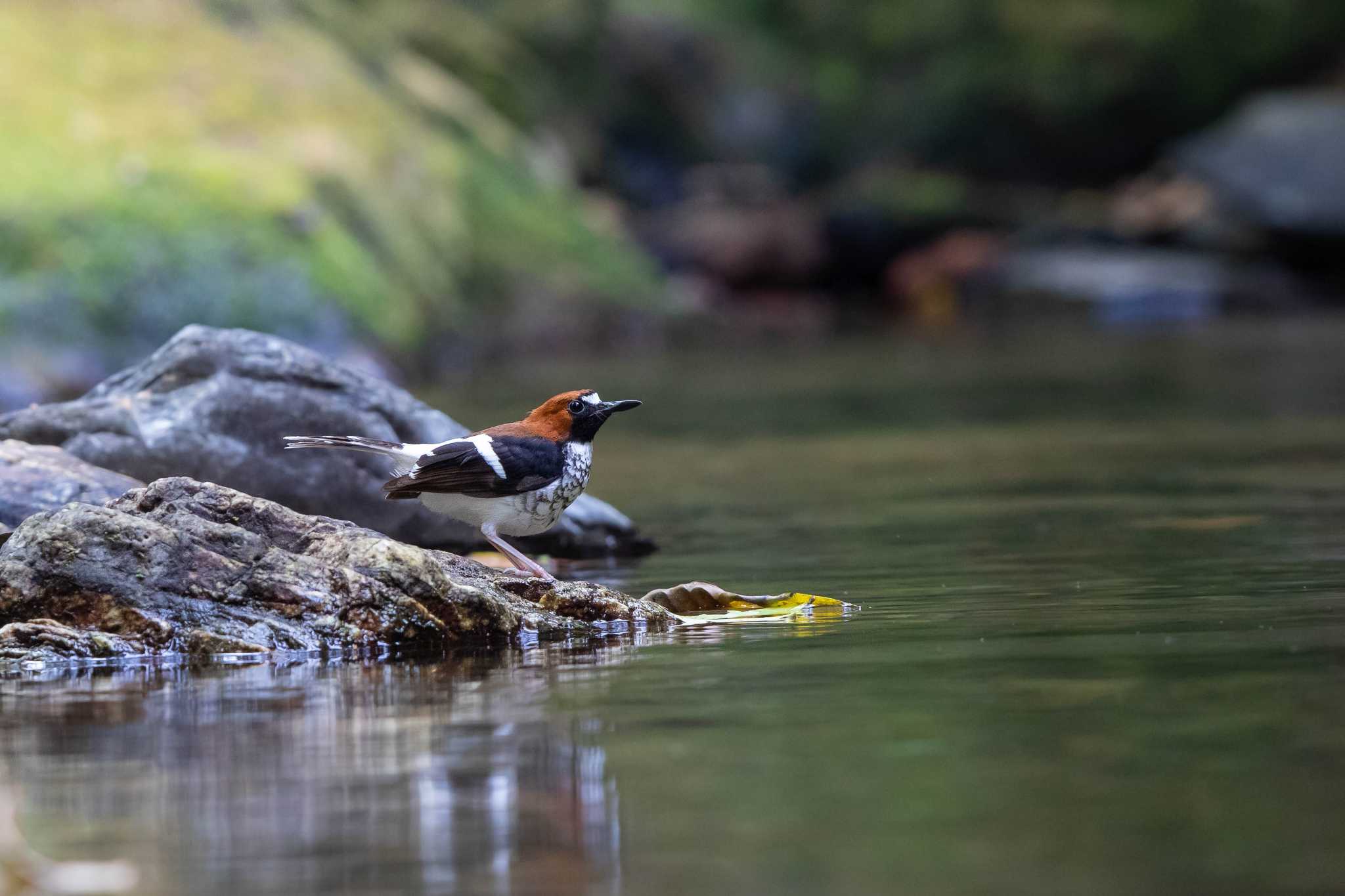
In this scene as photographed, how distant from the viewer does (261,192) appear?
20359 millimetres

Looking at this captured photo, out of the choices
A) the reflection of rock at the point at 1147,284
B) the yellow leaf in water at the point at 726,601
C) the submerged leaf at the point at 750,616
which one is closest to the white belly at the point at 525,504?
the yellow leaf in water at the point at 726,601

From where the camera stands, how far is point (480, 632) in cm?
602

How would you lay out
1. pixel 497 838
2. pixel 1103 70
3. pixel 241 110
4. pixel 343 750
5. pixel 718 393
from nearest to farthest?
pixel 497 838, pixel 343 750, pixel 718 393, pixel 241 110, pixel 1103 70

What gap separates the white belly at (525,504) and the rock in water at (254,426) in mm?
1502

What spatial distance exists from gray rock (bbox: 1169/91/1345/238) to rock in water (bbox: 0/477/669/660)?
27.2m

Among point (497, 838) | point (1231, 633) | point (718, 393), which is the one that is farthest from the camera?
point (718, 393)

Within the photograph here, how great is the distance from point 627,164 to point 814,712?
113ft

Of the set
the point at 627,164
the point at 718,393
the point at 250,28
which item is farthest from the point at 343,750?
the point at 627,164

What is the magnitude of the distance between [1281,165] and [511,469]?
1067 inches

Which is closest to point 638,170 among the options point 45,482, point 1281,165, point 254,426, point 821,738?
point 1281,165

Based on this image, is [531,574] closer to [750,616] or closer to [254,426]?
[750,616]

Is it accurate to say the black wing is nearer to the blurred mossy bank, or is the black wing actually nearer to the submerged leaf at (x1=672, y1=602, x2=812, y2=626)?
the submerged leaf at (x1=672, y1=602, x2=812, y2=626)

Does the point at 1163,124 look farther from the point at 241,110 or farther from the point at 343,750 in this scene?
the point at 343,750

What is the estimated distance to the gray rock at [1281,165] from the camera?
31.0m
